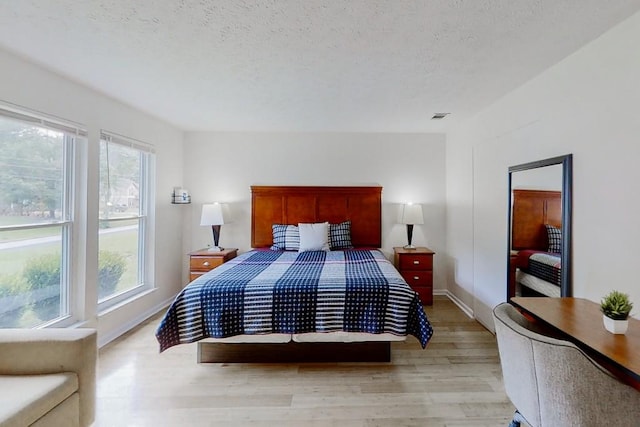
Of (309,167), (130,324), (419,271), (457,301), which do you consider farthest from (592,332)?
(130,324)

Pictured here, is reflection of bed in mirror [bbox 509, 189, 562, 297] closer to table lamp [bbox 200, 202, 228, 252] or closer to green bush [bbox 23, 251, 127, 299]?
table lamp [bbox 200, 202, 228, 252]

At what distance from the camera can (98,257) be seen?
2840 mm

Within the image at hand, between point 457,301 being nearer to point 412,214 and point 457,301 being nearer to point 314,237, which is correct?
point 412,214

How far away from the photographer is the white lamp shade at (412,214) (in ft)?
13.1

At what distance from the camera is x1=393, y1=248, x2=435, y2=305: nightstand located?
3.87 meters

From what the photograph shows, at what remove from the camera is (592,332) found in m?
1.38

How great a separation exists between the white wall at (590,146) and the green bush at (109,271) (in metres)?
3.97

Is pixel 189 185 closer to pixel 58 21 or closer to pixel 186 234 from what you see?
pixel 186 234

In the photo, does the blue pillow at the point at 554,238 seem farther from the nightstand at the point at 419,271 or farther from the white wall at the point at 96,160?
the white wall at the point at 96,160

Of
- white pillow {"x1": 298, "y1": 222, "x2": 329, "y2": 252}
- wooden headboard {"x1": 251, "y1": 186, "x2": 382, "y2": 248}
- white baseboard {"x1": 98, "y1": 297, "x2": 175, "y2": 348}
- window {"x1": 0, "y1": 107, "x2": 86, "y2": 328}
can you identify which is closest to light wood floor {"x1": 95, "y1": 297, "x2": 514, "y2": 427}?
white baseboard {"x1": 98, "y1": 297, "x2": 175, "y2": 348}

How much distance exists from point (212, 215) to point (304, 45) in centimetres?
267

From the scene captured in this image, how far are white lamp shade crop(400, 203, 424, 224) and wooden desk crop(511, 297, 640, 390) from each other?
86.6 inches

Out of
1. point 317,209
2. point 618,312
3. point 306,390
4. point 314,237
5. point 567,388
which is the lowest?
point 306,390

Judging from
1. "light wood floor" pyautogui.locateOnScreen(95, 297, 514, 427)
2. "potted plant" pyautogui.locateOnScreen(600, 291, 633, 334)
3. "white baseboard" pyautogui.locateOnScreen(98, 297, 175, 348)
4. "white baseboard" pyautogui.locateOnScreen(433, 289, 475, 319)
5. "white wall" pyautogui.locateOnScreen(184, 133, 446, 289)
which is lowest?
"light wood floor" pyautogui.locateOnScreen(95, 297, 514, 427)
